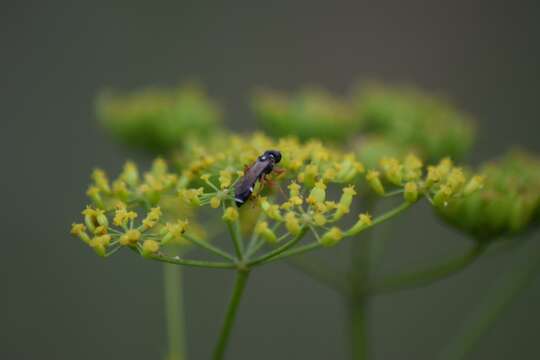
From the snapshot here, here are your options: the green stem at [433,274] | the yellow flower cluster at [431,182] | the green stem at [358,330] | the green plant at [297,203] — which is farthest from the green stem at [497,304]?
the yellow flower cluster at [431,182]

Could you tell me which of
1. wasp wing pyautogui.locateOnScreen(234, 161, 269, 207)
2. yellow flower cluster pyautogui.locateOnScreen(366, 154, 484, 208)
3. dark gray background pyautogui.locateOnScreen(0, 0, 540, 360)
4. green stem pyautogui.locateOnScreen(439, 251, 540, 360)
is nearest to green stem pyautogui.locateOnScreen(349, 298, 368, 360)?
green stem pyautogui.locateOnScreen(439, 251, 540, 360)

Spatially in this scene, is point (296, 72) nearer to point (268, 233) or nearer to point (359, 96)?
point (359, 96)

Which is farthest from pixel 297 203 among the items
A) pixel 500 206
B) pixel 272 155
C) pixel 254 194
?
pixel 500 206

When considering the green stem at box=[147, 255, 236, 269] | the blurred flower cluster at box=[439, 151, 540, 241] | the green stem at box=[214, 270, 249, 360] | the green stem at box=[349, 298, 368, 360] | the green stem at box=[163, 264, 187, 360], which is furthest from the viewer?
the green stem at box=[349, 298, 368, 360]

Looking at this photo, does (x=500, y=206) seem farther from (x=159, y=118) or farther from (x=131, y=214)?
(x=159, y=118)

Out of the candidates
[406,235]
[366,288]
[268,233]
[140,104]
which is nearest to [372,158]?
[366,288]

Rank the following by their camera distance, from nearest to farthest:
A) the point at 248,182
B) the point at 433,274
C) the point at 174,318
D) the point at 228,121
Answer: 1. the point at 248,182
2. the point at 174,318
3. the point at 433,274
4. the point at 228,121

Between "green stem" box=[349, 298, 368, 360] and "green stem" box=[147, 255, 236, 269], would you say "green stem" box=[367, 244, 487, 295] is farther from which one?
"green stem" box=[147, 255, 236, 269]
